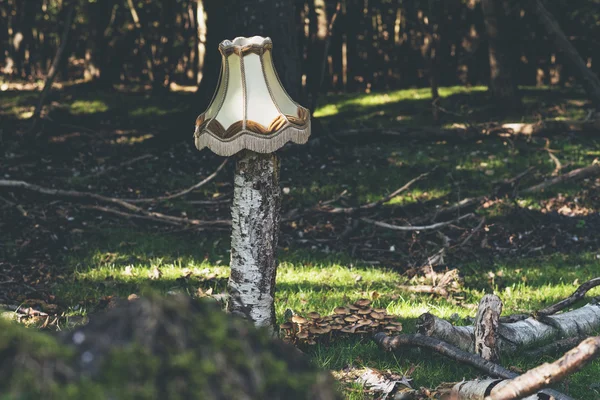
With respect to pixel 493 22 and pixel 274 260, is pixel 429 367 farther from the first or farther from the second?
pixel 493 22

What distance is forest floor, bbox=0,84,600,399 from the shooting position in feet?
20.9

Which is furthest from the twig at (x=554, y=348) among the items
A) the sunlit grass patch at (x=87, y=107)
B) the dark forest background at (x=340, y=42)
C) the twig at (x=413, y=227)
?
the dark forest background at (x=340, y=42)

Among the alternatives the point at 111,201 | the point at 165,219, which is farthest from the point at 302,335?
the point at 111,201

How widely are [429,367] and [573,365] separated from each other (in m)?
1.89

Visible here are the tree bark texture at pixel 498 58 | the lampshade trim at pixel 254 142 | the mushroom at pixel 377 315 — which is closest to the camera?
the lampshade trim at pixel 254 142

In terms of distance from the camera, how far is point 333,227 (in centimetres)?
909

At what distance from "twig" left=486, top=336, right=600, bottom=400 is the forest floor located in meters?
1.36

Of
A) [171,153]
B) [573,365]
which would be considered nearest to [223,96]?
[573,365]

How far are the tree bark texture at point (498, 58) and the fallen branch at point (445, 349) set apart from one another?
32.9 feet

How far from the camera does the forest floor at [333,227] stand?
20.9ft

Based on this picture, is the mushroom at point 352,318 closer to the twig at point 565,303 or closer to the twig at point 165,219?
the twig at point 565,303

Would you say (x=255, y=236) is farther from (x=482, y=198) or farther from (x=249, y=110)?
(x=482, y=198)

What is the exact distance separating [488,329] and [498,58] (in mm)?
10362

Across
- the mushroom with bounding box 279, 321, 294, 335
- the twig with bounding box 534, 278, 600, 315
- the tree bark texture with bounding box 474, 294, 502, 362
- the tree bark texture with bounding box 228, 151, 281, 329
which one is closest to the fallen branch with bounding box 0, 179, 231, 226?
the mushroom with bounding box 279, 321, 294, 335
